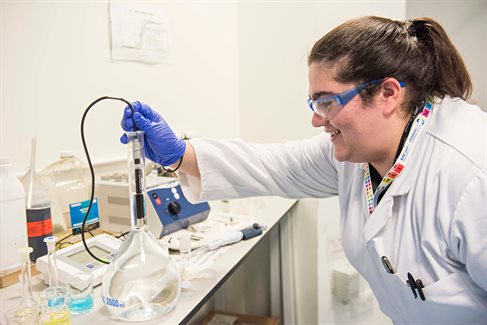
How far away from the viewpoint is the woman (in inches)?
35.2

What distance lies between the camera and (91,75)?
5.26 ft

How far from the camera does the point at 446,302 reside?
937 millimetres

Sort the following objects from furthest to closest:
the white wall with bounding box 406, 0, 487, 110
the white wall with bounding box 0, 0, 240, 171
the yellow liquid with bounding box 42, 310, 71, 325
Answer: the white wall with bounding box 406, 0, 487, 110 < the white wall with bounding box 0, 0, 240, 171 < the yellow liquid with bounding box 42, 310, 71, 325

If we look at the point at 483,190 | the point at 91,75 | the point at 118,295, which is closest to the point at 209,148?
the point at 118,295

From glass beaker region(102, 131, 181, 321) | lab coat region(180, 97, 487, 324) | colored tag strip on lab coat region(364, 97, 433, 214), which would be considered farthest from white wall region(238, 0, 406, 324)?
glass beaker region(102, 131, 181, 321)

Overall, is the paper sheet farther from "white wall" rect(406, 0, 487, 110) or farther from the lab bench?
"white wall" rect(406, 0, 487, 110)

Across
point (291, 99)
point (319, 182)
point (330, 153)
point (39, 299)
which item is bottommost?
point (39, 299)

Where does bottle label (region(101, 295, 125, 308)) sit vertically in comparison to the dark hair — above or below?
below

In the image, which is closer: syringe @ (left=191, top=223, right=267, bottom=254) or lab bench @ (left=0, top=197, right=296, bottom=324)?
lab bench @ (left=0, top=197, right=296, bottom=324)

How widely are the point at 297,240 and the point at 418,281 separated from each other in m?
1.25

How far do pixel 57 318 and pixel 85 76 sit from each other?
1.01 meters

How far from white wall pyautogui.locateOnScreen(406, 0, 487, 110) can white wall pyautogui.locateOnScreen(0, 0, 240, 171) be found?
130 cm

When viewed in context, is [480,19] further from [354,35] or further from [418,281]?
[418,281]

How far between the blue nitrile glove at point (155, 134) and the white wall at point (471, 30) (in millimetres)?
1849
